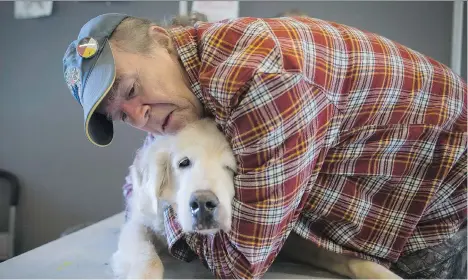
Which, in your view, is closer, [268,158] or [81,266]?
[268,158]

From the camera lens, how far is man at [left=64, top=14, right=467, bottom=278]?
919 mm

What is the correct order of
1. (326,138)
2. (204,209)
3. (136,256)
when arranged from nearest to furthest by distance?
1. (204,209)
2. (326,138)
3. (136,256)

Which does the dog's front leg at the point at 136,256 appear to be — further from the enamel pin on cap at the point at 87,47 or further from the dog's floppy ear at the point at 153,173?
the enamel pin on cap at the point at 87,47

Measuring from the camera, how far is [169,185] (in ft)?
3.52

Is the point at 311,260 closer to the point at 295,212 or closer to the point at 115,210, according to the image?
the point at 295,212

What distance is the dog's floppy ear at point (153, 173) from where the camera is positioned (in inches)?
42.3

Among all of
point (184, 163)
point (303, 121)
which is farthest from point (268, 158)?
point (184, 163)

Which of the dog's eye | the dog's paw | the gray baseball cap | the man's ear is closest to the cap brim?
the gray baseball cap

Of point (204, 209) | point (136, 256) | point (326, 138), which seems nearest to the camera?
point (204, 209)

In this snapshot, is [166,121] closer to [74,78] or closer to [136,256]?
[74,78]

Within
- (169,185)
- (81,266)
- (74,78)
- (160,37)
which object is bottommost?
(81,266)

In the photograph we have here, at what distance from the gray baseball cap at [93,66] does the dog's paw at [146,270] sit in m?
0.31

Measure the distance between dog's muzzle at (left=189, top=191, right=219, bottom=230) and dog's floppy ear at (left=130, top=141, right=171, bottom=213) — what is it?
0.19m

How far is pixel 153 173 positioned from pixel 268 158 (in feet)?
1.01
